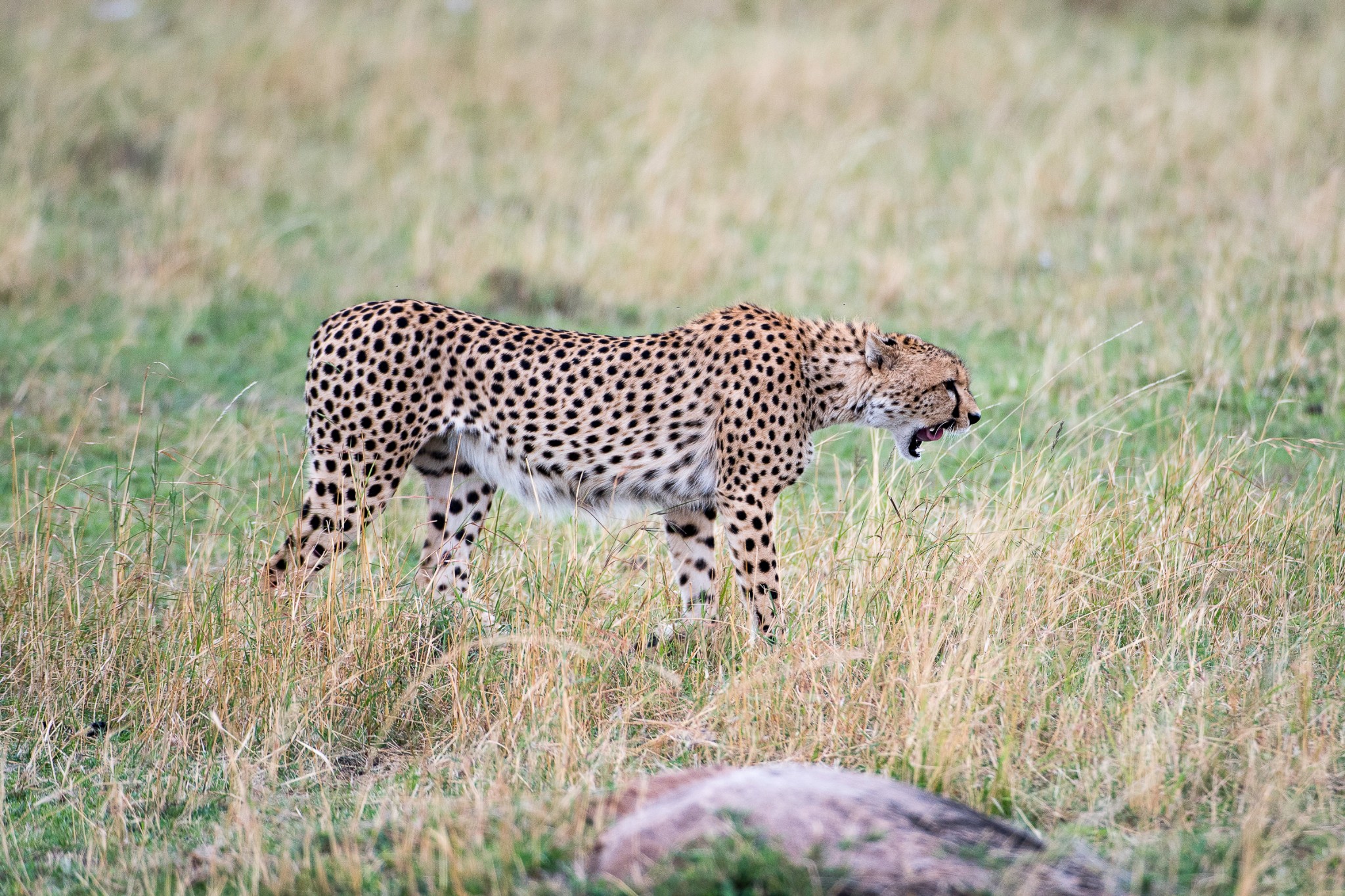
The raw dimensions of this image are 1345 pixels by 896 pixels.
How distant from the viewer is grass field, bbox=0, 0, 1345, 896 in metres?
3.90

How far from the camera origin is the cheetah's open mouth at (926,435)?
206 inches

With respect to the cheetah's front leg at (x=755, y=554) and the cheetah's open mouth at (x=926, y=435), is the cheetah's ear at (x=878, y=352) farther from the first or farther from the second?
the cheetah's front leg at (x=755, y=554)

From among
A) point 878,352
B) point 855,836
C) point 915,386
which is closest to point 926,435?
point 915,386

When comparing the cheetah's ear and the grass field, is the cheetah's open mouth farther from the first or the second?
the cheetah's ear

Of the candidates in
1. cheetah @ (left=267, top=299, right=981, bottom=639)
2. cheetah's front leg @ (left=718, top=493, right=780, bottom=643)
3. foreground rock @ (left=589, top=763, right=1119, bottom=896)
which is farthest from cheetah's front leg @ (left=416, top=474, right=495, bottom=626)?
foreground rock @ (left=589, top=763, right=1119, bottom=896)

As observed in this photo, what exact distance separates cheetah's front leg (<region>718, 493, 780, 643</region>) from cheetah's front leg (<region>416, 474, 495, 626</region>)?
0.92m

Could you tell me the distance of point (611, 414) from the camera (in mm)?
5047

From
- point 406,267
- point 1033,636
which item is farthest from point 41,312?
point 1033,636

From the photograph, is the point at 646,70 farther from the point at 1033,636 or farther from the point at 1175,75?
the point at 1033,636

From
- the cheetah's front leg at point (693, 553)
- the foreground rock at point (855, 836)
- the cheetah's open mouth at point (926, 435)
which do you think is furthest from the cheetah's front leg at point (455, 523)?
the foreground rock at point (855, 836)

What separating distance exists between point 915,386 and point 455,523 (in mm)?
1593

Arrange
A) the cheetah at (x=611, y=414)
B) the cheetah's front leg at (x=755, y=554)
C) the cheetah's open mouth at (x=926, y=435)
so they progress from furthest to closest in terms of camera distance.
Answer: the cheetah's open mouth at (x=926, y=435), the cheetah at (x=611, y=414), the cheetah's front leg at (x=755, y=554)

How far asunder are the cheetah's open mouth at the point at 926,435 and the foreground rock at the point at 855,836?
198 cm

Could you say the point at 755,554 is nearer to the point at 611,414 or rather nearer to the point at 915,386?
the point at 611,414
